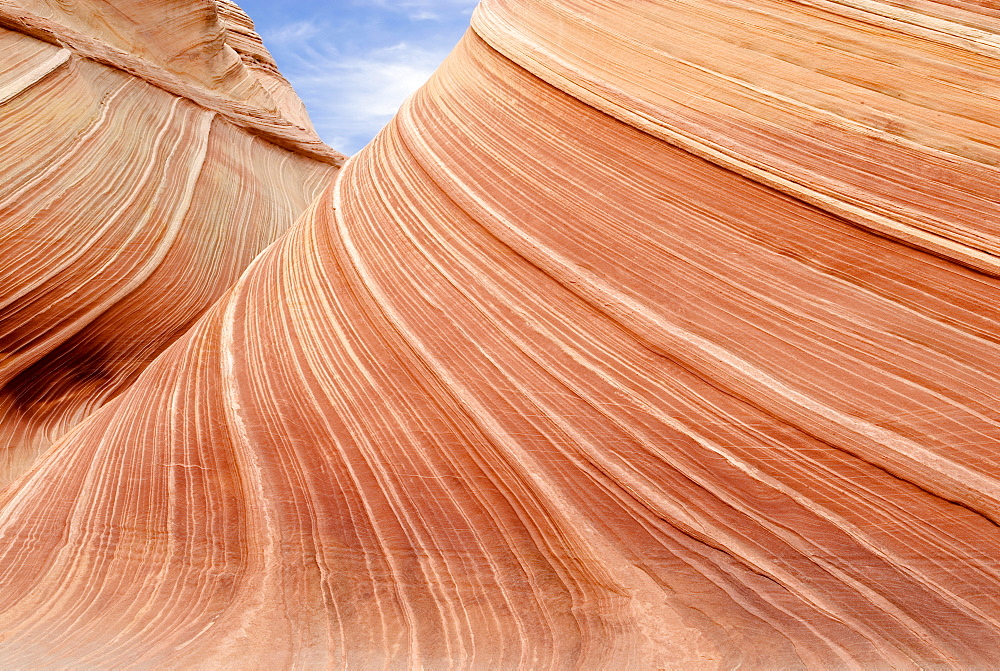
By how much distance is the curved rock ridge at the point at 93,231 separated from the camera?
2566 millimetres

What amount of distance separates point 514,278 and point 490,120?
0.48m

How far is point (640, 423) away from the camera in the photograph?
131 centimetres

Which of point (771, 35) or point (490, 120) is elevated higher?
point (771, 35)

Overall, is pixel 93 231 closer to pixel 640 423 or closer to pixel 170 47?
pixel 170 47

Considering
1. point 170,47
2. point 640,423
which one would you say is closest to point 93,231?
point 170,47

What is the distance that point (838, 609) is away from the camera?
1136 mm

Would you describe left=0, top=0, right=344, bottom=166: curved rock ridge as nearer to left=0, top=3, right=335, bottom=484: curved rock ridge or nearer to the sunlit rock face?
left=0, top=3, right=335, bottom=484: curved rock ridge

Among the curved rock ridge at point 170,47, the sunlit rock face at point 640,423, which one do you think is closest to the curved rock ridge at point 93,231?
the curved rock ridge at point 170,47

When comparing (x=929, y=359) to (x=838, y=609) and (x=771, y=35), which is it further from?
(x=771, y=35)

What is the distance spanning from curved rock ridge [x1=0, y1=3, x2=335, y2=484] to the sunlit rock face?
1073 mm

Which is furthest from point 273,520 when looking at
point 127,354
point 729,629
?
point 127,354

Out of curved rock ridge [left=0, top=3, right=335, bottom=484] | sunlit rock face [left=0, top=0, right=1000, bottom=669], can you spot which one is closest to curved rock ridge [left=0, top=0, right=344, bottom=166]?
curved rock ridge [left=0, top=3, right=335, bottom=484]

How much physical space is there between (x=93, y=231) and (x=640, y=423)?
2.30 meters

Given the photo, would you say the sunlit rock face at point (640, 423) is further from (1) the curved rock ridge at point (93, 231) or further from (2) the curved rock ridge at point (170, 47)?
(2) the curved rock ridge at point (170, 47)
